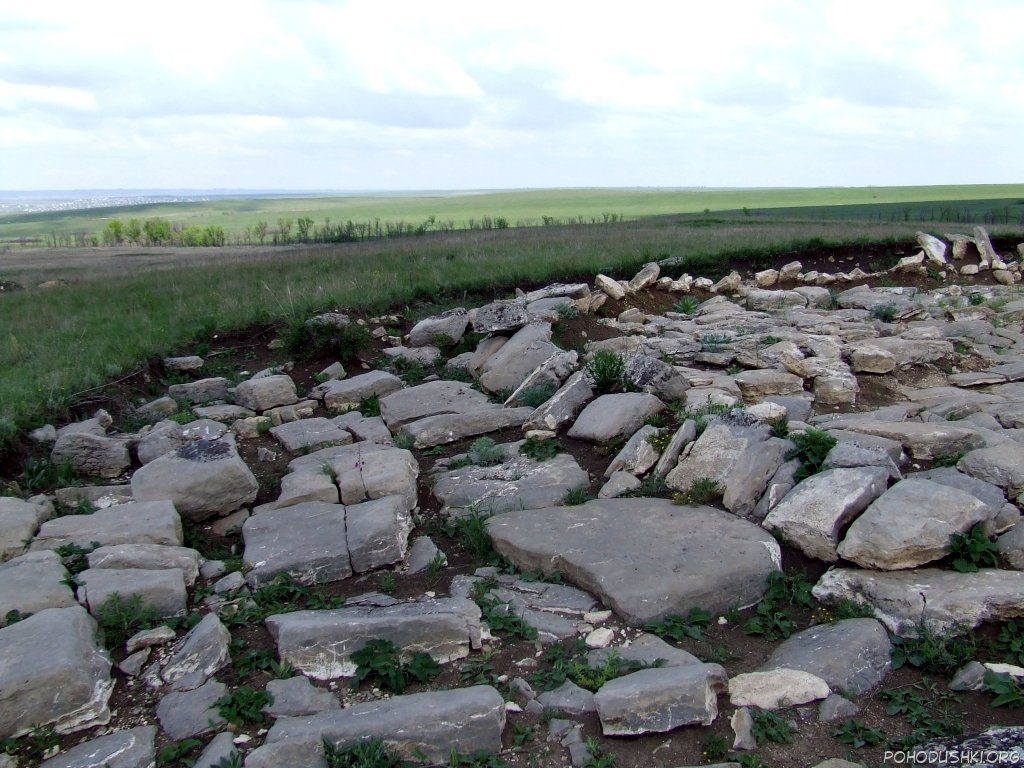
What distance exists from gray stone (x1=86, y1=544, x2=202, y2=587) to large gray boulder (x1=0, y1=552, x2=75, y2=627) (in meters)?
0.25

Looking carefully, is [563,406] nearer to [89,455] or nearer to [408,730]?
[408,730]

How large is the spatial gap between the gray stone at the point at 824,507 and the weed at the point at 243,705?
3.69 m

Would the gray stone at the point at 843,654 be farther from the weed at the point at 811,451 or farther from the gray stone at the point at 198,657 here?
the gray stone at the point at 198,657

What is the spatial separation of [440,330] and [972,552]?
8123 mm

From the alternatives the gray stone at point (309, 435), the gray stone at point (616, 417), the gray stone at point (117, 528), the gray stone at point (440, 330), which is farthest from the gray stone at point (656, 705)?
the gray stone at point (440, 330)

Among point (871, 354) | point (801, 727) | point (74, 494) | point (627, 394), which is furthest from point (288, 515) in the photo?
point (871, 354)

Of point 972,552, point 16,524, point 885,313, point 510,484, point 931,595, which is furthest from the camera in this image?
point 885,313

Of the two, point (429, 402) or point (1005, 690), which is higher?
point (429, 402)

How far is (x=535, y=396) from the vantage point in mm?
8906

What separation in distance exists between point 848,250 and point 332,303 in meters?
14.1

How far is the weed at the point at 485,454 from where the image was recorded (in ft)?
24.8

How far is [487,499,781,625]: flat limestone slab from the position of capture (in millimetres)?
5066

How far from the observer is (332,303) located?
12945 mm

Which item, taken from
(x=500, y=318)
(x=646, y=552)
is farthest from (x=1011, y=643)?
(x=500, y=318)
